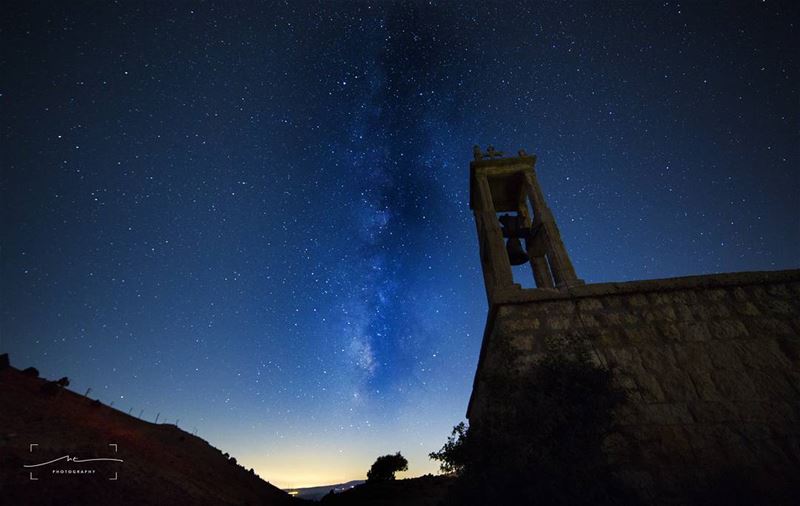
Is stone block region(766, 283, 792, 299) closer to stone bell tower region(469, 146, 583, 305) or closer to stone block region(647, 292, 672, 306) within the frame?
stone block region(647, 292, 672, 306)

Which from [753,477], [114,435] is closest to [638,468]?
[753,477]

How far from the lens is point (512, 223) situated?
396 inches

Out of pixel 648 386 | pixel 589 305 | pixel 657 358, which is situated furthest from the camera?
pixel 589 305

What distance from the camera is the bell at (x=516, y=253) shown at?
9.36m

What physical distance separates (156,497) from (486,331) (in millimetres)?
13149

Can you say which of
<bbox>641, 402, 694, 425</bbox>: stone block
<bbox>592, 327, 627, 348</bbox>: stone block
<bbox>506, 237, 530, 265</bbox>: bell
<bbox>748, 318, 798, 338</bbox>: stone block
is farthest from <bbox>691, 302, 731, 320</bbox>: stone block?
<bbox>506, 237, 530, 265</bbox>: bell

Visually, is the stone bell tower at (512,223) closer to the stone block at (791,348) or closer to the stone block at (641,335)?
the stone block at (641,335)

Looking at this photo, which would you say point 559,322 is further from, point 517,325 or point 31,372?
point 31,372

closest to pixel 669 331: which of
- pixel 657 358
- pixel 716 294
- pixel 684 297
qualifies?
pixel 657 358

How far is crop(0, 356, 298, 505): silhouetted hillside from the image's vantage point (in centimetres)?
859

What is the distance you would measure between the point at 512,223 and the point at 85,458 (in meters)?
15.8

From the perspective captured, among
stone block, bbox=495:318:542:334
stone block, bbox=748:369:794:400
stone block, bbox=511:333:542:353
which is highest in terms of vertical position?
stone block, bbox=495:318:542:334

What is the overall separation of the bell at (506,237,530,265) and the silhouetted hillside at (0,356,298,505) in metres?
13.6

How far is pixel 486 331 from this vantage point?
6.59 meters
